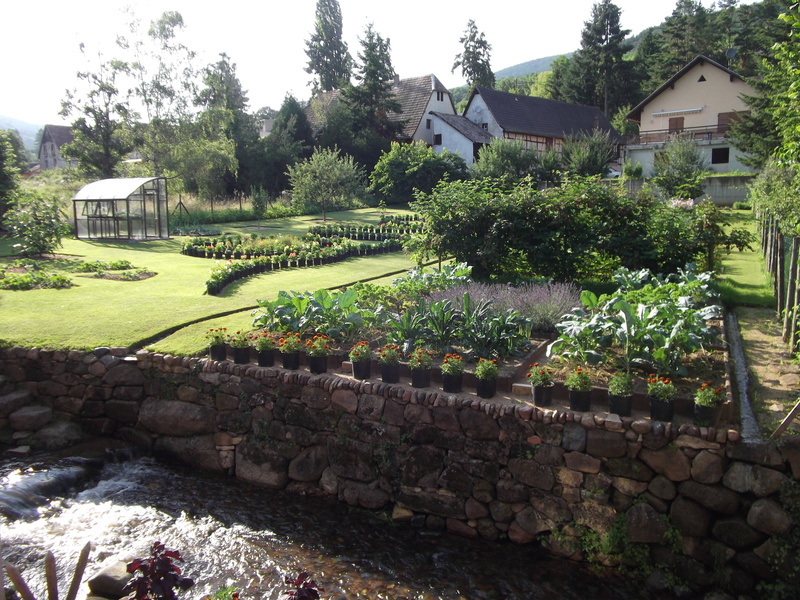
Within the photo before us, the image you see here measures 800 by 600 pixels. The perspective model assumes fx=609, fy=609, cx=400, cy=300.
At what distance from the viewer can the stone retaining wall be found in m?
5.03

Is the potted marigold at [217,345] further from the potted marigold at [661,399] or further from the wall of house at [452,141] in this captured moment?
the wall of house at [452,141]

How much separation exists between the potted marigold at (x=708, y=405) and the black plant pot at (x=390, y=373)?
291 cm

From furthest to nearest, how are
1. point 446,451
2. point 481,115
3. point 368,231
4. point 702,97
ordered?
point 481,115, point 702,97, point 368,231, point 446,451

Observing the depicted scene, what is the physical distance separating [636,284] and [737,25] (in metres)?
59.3

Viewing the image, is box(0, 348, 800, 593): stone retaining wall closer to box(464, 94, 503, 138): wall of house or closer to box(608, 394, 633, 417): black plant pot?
box(608, 394, 633, 417): black plant pot

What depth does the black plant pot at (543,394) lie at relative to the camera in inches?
227

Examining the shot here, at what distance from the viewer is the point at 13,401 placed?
316 inches

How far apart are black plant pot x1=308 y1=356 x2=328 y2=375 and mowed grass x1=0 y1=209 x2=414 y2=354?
1.83m

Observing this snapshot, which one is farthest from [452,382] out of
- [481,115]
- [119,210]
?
[481,115]

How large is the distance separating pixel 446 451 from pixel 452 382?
0.69 meters

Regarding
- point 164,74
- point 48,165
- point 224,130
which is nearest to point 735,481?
point 224,130

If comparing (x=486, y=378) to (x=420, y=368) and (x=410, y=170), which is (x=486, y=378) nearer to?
(x=420, y=368)

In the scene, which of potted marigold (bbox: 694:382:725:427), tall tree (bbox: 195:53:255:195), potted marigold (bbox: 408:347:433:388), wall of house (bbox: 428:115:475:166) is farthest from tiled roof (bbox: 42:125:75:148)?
potted marigold (bbox: 694:382:725:427)

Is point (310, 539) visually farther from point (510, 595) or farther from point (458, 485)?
point (510, 595)
